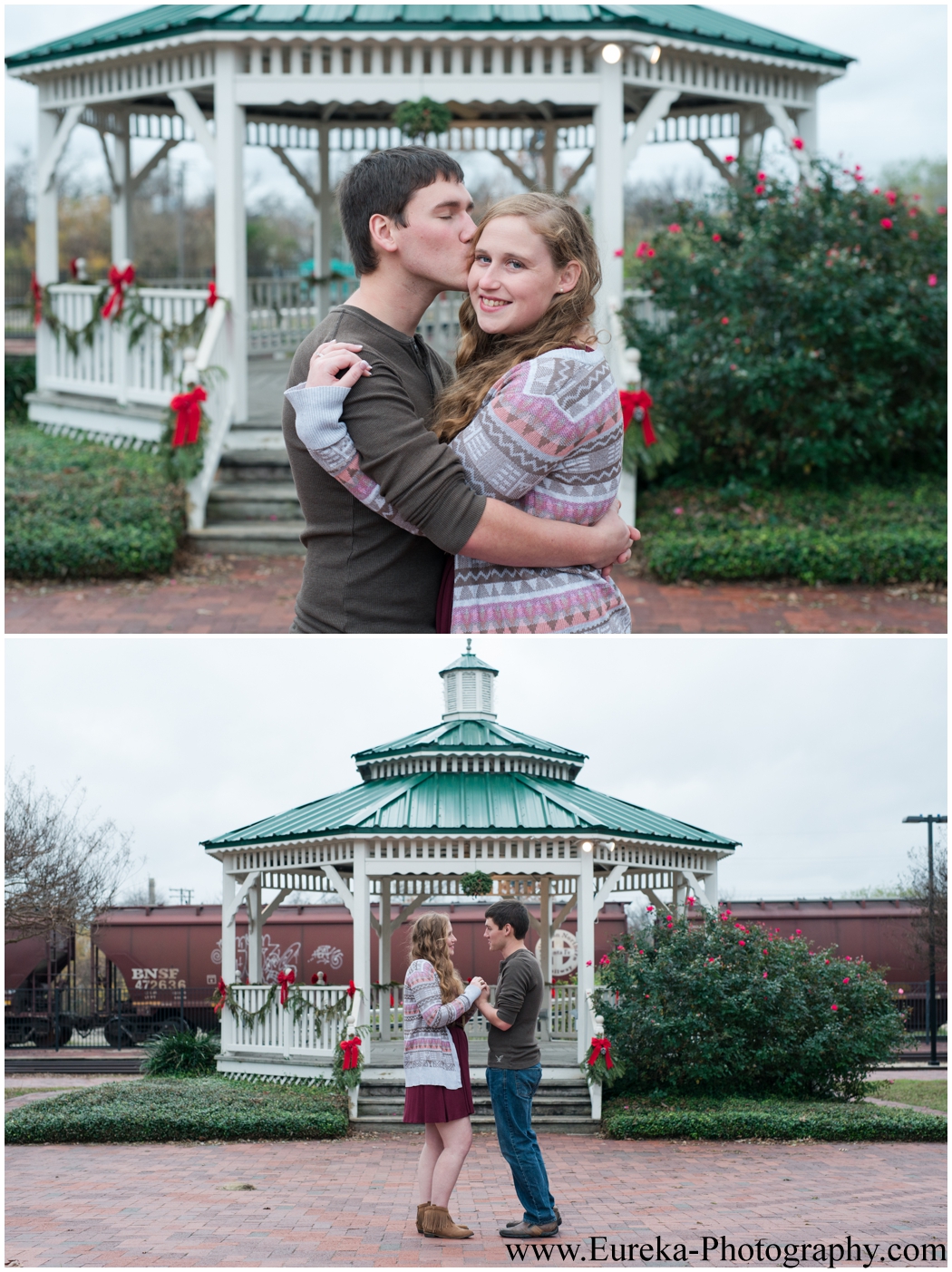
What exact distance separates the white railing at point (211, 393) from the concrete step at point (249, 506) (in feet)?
0.42

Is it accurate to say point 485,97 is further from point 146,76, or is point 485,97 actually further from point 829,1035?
point 829,1035

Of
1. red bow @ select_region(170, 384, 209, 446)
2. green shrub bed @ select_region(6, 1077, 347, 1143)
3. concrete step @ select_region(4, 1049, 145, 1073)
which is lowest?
concrete step @ select_region(4, 1049, 145, 1073)

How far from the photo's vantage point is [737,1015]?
7.85 m

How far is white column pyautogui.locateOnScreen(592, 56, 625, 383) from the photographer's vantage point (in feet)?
39.4

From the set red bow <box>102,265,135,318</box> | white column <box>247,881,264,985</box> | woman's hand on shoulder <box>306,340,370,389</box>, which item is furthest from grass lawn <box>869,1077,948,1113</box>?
red bow <box>102,265,135,318</box>

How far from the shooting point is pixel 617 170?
39.7 feet

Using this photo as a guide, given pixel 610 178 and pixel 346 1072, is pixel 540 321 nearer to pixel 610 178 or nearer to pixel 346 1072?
pixel 346 1072

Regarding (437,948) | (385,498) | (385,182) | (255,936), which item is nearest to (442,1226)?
(437,948)

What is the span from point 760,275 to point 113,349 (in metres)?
7.54

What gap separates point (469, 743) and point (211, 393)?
17.6 feet

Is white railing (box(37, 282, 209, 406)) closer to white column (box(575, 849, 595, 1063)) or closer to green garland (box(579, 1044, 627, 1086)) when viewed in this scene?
white column (box(575, 849, 595, 1063))

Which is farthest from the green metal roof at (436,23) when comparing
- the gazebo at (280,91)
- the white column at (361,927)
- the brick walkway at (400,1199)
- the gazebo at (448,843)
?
the brick walkway at (400,1199)

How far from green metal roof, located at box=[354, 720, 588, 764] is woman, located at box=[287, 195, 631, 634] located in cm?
578

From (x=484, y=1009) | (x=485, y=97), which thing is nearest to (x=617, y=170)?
(x=485, y=97)
